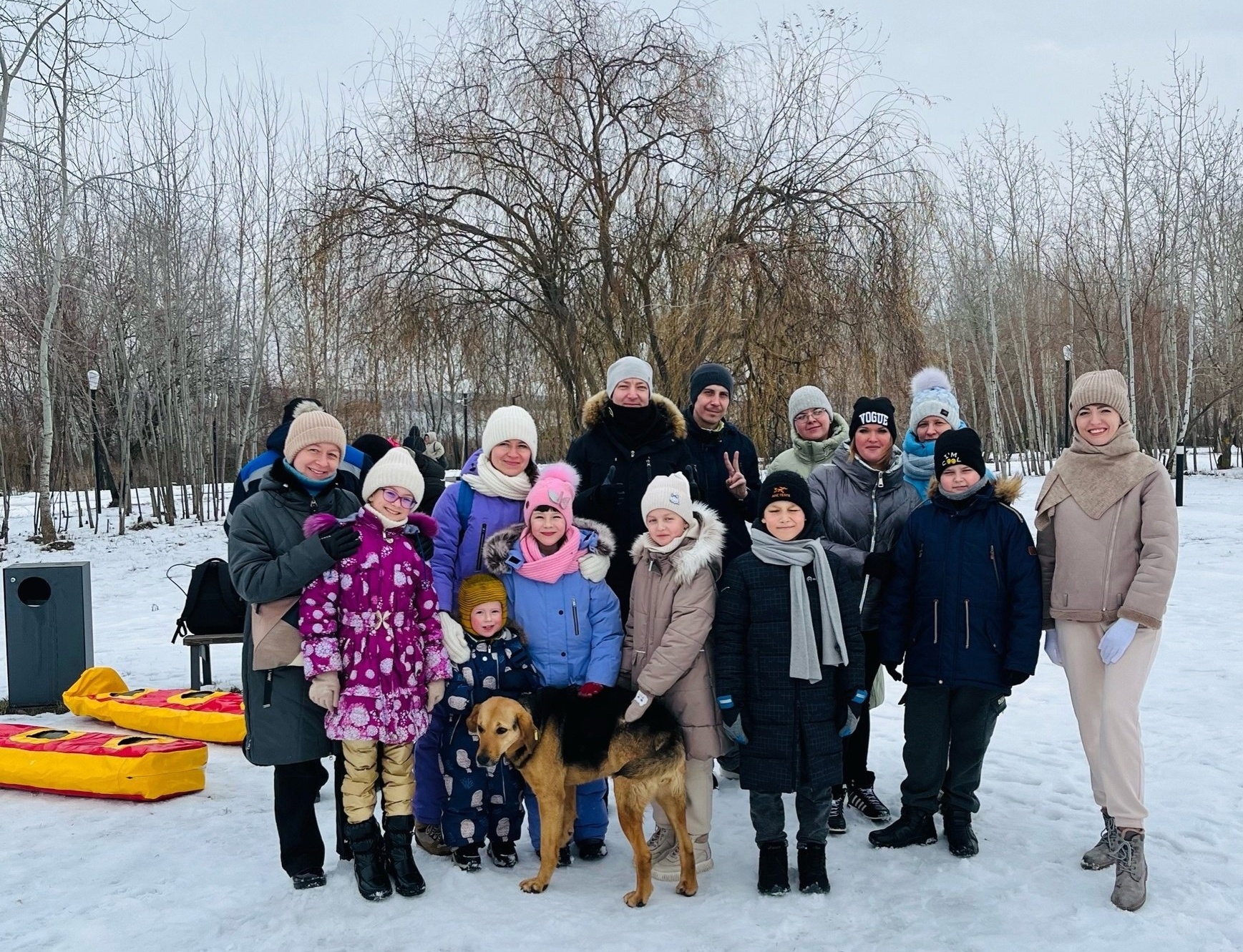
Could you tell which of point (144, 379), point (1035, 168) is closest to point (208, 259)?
point (144, 379)

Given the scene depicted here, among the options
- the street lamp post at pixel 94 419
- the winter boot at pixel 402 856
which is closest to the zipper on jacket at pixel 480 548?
the winter boot at pixel 402 856

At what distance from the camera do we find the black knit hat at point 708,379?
441 centimetres

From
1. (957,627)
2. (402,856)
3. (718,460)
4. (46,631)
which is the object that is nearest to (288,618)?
(402,856)

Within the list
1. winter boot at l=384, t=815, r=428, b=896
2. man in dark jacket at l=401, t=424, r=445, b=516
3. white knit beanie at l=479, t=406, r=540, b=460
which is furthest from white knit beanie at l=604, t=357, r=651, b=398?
man in dark jacket at l=401, t=424, r=445, b=516

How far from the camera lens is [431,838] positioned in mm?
3816

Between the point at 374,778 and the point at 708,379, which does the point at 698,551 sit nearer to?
the point at 708,379

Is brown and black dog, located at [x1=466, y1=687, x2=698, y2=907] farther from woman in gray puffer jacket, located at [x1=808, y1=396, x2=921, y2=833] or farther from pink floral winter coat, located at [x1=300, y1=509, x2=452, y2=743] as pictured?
woman in gray puffer jacket, located at [x1=808, y1=396, x2=921, y2=833]

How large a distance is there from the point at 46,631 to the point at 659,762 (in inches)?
190

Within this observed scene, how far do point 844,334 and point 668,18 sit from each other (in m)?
4.28

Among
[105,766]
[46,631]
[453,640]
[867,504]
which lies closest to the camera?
[453,640]

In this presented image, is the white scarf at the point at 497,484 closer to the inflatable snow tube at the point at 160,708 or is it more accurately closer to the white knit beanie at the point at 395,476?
the white knit beanie at the point at 395,476

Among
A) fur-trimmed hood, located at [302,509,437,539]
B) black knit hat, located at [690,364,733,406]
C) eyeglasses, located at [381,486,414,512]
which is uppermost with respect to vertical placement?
black knit hat, located at [690,364,733,406]

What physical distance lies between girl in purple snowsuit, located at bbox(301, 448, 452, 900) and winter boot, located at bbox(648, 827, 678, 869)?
93 cm

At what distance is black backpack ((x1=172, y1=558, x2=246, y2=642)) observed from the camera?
5.62 m
